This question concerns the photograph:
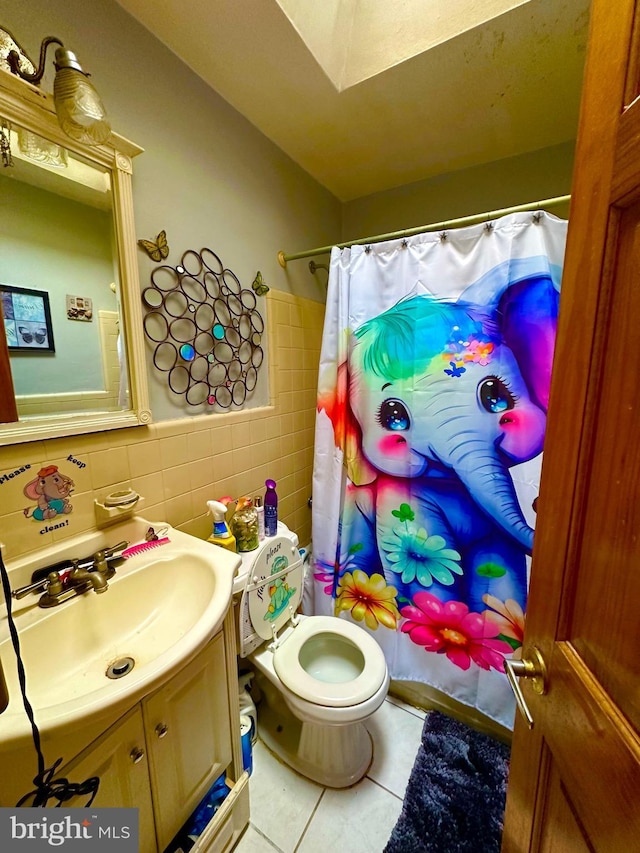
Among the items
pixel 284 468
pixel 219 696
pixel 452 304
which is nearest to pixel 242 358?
pixel 284 468

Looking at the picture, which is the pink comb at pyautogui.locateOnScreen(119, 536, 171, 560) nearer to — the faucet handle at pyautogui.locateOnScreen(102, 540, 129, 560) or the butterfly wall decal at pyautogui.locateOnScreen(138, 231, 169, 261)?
the faucet handle at pyautogui.locateOnScreen(102, 540, 129, 560)

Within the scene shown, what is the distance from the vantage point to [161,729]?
0.74 m

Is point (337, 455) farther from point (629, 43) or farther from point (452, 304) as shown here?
point (629, 43)

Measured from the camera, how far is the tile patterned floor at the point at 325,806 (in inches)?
40.2

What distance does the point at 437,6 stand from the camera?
3.30 ft

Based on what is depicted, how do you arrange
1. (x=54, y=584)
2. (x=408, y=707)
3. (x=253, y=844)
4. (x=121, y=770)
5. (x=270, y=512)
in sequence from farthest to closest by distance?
(x=408, y=707)
(x=270, y=512)
(x=253, y=844)
(x=54, y=584)
(x=121, y=770)

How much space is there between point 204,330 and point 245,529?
74 cm

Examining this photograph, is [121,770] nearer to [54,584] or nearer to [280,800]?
[54,584]

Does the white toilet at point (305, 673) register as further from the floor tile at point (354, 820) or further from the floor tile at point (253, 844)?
the floor tile at point (253, 844)

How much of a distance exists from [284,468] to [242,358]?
0.59 meters

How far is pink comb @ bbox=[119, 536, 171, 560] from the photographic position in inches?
37.6

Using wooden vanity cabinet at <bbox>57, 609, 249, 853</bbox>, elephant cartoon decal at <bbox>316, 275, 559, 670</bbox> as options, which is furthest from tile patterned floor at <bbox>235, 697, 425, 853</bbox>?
elephant cartoon decal at <bbox>316, 275, 559, 670</bbox>

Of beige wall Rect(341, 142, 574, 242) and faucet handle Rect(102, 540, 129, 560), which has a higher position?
beige wall Rect(341, 142, 574, 242)

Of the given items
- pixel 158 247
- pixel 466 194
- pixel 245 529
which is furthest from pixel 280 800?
pixel 466 194
